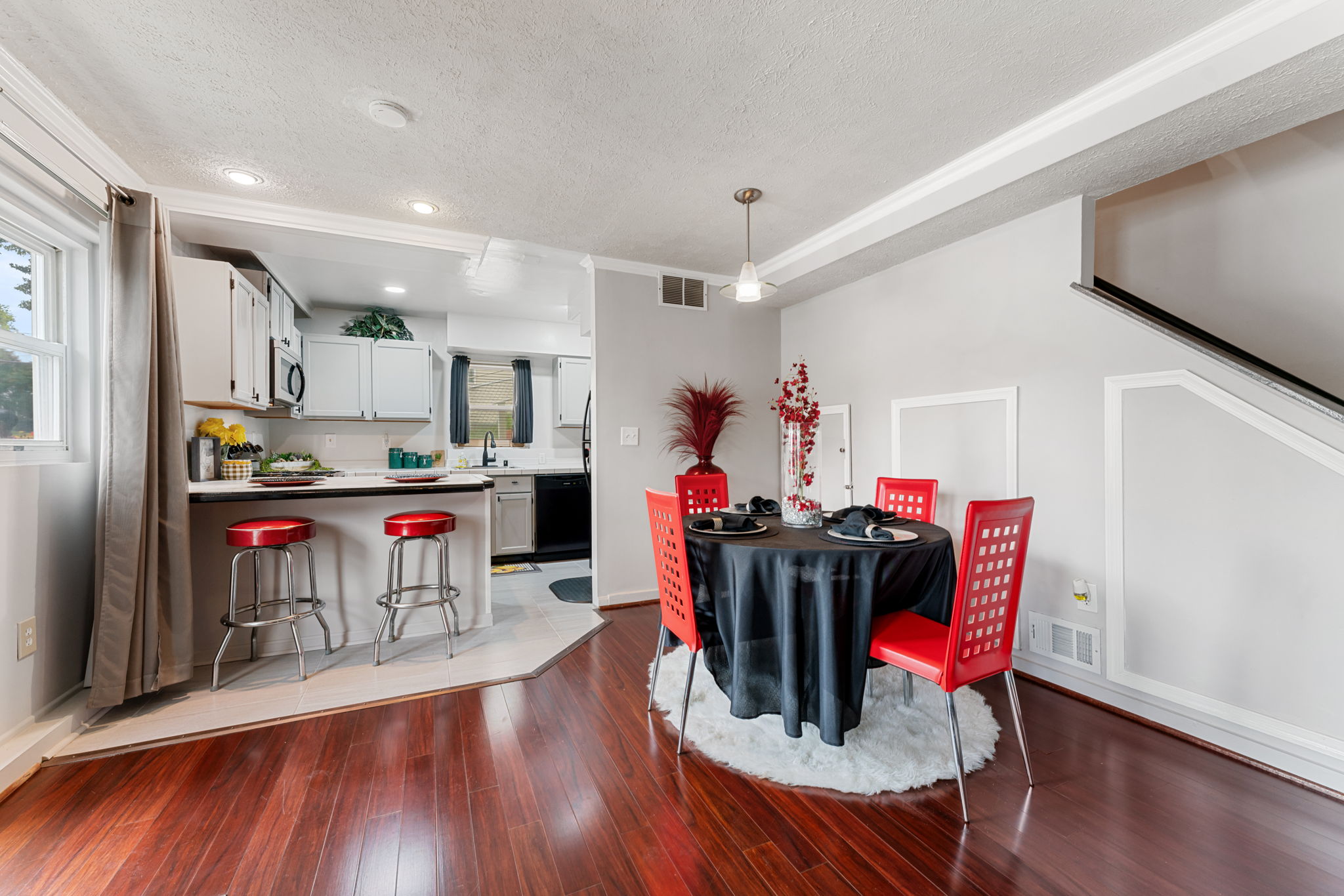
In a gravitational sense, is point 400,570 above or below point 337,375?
below

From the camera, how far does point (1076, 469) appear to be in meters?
2.61

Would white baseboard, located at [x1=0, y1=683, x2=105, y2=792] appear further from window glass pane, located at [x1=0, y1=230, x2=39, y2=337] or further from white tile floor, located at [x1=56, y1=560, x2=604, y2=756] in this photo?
window glass pane, located at [x1=0, y1=230, x2=39, y2=337]

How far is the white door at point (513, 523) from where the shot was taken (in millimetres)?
5430

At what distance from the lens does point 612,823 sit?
1.70 meters

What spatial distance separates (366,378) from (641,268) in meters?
3.10

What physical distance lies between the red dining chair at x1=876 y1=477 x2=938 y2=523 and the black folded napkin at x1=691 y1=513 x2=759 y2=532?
36.6 inches

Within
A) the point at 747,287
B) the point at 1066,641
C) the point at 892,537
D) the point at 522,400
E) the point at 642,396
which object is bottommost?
the point at 1066,641

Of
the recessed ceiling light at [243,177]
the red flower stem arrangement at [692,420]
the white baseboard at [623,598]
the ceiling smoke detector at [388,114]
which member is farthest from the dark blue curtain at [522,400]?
the ceiling smoke detector at [388,114]

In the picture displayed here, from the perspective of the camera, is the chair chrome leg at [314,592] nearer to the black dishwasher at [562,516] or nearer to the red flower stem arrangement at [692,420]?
the red flower stem arrangement at [692,420]

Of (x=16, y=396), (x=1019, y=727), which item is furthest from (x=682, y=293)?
(x=16, y=396)

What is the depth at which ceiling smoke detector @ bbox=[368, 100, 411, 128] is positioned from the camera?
2.19 meters

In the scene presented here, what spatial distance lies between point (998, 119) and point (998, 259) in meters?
0.82

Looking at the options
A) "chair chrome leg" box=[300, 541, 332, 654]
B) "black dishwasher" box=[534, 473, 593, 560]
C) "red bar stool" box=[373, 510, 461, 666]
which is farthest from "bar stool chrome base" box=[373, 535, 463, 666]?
"black dishwasher" box=[534, 473, 593, 560]

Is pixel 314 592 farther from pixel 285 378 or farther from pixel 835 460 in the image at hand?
pixel 835 460
